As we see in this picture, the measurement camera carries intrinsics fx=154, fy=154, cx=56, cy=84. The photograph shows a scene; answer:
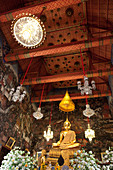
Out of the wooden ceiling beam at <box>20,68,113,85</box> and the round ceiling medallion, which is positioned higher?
the wooden ceiling beam at <box>20,68,113,85</box>

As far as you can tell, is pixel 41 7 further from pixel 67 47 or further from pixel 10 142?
pixel 10 142

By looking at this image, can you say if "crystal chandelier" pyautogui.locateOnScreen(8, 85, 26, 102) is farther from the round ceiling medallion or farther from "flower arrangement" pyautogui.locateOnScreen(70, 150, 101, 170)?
"flower arrangement" pyautogui.locateOnScreen(70, 150, 101, 170)

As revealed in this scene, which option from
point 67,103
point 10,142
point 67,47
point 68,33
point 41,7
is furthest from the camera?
point 67,103

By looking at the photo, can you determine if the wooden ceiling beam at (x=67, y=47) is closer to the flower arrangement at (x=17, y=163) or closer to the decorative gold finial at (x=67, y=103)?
the decorative gold finial at (x=67, y=103)

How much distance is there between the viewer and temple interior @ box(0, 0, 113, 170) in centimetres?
511

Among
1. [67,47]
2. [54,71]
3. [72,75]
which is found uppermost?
[54,71]

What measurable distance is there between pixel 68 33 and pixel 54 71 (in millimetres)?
2810

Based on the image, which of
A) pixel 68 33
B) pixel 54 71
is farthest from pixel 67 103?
pixel 68 33

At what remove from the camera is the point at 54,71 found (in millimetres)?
9750

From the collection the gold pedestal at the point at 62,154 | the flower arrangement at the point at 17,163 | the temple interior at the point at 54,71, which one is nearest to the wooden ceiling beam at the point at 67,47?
the temple interior at the point at 54,71

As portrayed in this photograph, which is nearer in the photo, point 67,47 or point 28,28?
point 28,28

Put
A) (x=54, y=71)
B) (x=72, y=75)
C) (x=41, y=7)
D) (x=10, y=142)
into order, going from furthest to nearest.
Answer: (x=54, y=71), (x=72, y=75), (x=10, y=142), (x=41, y=7)

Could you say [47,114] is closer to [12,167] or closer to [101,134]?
[101,134]

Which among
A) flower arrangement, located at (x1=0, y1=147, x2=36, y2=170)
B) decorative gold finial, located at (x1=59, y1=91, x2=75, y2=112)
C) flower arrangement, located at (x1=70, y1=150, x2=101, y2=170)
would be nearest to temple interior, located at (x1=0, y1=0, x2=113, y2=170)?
decorative gold finial, located at (x1=59, y1=91, x2=75, y2=112)
